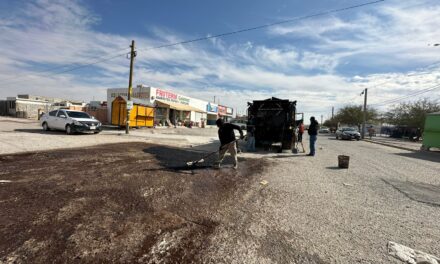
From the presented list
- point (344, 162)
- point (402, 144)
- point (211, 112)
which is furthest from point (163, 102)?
point (402, 144)

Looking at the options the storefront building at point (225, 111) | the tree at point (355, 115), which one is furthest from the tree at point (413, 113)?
the storefront building at point (225, 111)

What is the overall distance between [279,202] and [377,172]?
5.34 meters

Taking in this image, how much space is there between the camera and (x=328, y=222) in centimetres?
366

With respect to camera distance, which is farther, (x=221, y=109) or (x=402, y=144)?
(x=221, y=109)

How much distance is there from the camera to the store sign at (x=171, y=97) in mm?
32388

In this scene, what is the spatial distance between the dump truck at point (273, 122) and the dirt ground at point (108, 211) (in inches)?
247

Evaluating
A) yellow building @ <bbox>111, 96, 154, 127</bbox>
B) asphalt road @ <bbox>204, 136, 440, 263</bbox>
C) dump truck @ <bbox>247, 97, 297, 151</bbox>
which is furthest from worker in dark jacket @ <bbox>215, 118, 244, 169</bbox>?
yellow building @ <bbox>111, 96, 154, 127</bbox>

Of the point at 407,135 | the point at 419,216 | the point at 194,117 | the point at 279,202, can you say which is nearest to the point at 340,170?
the point at 419,216

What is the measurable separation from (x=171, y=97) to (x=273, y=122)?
25.5m

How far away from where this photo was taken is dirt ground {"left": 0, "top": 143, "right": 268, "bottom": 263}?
256 cm

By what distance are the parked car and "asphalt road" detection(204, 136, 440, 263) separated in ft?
42.7

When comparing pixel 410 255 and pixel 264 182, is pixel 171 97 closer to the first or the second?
pixel 264 182

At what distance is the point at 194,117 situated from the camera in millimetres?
42000

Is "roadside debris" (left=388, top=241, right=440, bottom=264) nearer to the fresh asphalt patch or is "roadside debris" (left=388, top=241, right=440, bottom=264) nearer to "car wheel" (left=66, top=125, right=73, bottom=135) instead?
the fresh asphalt patch
